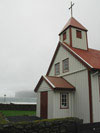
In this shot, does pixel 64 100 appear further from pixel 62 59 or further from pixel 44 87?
pixel 62 59

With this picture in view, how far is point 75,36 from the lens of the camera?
1638cm

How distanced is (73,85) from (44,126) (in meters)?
6.22

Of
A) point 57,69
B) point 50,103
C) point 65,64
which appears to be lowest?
point 50,103

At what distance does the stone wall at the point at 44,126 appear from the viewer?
301 inches

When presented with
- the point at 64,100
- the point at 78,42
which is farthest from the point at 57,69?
the point at 64,100

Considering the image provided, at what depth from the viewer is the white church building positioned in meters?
11.6

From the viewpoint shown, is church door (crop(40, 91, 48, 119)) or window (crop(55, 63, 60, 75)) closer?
church door (crop(40, 91, 48, 119))

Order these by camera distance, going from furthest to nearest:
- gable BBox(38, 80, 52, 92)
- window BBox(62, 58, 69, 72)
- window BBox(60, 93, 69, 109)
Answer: window BBox(62, 58, 69, 72) → gable BBox(38, 80, 52, 92) → window BBox(60, 93, 69, 109)

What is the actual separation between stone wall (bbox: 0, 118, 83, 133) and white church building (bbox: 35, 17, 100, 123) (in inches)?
116

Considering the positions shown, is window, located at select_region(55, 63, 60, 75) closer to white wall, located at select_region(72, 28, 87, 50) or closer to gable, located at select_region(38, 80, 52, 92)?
gable, located at select_region(38, 80, 52, 92)

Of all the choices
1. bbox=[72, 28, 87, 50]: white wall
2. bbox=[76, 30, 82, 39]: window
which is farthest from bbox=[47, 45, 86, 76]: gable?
bbox=[76, 30, 82, 39]: window

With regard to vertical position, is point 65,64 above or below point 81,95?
above

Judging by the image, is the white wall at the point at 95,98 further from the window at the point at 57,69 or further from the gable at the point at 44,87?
the window at the point at 57,69

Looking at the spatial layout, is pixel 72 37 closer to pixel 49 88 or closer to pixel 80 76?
pixel 80 76
